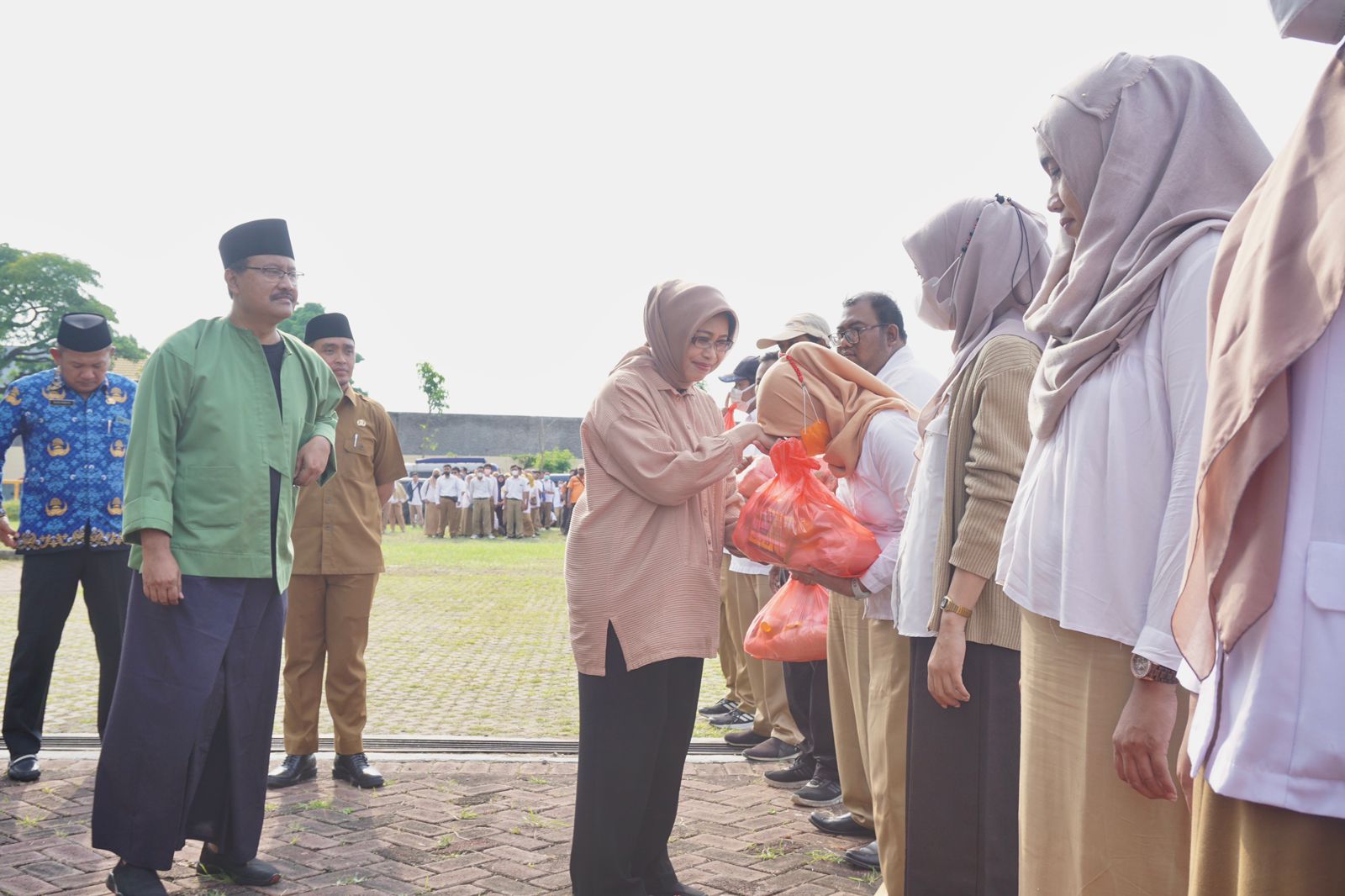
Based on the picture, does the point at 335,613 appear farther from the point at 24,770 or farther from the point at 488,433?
the point at 488,433

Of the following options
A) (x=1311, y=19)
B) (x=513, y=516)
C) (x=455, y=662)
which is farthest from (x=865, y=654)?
(x=513, y=516)

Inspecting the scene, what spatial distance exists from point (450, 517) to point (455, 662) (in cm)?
2432

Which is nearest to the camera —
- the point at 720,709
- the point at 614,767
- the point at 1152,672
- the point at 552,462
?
the point at 1152,672

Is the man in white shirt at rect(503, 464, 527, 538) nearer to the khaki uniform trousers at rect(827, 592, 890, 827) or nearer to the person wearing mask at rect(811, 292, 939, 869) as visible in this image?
the person wearing mask at rect(811, 292, 939, 869)

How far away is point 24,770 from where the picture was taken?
5.24 metres

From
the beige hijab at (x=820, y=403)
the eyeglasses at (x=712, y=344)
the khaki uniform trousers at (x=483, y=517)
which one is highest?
the eyeglasses at (x=712, y=344)

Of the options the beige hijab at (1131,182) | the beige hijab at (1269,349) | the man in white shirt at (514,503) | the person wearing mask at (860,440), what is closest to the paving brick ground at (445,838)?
the person wearing mask at (860,440)

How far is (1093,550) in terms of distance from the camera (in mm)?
2109

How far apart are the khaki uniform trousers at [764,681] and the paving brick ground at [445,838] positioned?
1.81ft

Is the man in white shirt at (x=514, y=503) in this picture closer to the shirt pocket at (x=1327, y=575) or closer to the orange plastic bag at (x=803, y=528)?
the orange plastic bag at (x=803, y=528)

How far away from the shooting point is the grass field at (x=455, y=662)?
6.89 meters

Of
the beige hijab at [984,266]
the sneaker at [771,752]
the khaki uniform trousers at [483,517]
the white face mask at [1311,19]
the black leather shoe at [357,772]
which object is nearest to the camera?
the white face mask at [1311,19]

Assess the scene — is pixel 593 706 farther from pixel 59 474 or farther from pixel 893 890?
pixel 59 474

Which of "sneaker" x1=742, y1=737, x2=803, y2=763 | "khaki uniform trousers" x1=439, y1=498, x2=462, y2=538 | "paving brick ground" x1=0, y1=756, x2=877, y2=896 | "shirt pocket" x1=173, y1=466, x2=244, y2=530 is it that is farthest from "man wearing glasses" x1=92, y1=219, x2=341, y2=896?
"khaki uniform trousers" x1=439, y1=498, x2=462, y2=538
